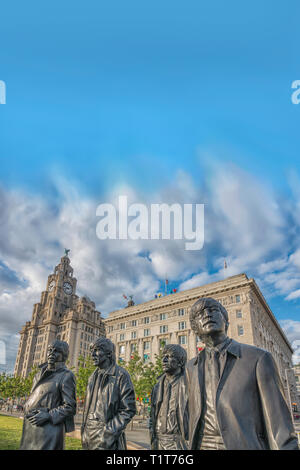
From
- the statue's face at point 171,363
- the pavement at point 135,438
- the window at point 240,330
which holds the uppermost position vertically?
the window at point 240,330

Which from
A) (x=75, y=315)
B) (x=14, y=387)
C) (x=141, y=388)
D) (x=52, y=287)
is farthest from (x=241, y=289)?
(x=52, y=287)

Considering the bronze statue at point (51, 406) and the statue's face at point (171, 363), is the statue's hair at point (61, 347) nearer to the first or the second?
the bronze statue at point (51, 406)

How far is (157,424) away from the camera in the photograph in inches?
194

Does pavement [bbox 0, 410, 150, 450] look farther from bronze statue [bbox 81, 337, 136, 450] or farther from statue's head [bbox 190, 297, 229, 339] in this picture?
statue's head [bbox 190, 297, 229, 339]

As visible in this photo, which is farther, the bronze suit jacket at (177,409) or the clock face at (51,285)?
the clock face at (51,285)

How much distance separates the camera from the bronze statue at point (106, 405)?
4488 millimetres

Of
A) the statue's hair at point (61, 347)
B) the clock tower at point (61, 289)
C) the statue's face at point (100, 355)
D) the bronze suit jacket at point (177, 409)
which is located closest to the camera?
the bronze suit jacket at point (177, 409)

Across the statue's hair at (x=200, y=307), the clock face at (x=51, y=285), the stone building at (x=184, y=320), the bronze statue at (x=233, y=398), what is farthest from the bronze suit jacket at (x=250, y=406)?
the clock face at (x=51, y=285)

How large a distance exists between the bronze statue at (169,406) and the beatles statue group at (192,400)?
1cm

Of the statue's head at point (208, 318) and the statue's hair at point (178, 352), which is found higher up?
the statue's head at point (208, 318)

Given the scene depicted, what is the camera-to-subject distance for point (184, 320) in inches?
1823
